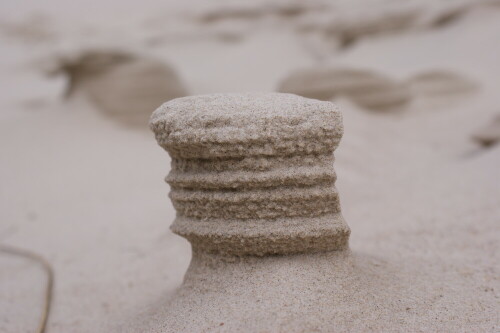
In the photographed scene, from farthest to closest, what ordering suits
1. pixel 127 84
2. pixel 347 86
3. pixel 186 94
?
pixel 186 94 < pixel 347 86 < pixel 127 84

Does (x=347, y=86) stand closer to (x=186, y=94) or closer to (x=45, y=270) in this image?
(x=186, y=94)

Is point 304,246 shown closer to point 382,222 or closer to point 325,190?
point 325,190

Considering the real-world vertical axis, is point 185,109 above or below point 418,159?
above

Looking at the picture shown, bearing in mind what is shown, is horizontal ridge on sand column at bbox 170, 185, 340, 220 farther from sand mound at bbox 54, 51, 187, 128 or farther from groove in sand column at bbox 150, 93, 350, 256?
sand mound at bbox 54, 51, 187, 128

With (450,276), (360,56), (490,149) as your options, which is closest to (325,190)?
(450,276)

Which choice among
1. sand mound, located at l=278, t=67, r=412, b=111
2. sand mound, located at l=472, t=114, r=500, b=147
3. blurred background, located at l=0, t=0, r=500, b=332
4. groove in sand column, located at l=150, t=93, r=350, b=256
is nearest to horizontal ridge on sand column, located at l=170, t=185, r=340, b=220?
groove in sand column, located at l=150, t=93, r=350, b=256

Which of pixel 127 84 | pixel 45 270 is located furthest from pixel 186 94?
pixel 45 270
